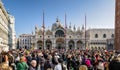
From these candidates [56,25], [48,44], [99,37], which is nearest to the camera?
[48,44]

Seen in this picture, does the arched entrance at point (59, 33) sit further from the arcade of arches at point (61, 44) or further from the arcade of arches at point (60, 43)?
the arcade of arches at point (61, 44)

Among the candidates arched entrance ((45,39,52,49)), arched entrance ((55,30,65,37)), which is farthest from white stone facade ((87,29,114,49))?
arched entrance ((45,39,52,49))

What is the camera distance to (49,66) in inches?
495

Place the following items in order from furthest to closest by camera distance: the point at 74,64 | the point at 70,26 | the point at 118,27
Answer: the point at 70,26
the point at 118,27
the point at 74,64

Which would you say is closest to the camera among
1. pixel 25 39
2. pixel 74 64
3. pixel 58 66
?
pixel 58 66

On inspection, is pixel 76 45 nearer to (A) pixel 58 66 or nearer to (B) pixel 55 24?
(B) pixel 55 24

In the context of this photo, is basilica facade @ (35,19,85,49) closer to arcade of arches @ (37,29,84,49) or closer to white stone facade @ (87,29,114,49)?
arcade of arches @ (37,29,84,49)

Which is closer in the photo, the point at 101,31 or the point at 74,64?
the point at 74,64

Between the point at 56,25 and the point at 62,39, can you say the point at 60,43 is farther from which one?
the point at 56,25

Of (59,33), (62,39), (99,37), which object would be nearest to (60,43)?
(62,39)

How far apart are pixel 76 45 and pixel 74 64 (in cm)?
9733

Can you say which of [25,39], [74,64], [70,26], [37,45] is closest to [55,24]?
[70,26]

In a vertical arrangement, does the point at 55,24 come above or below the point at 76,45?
above

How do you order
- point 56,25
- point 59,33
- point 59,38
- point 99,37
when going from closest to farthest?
point 59,38 → point 59,33 → point 56,25 → point 99,37
